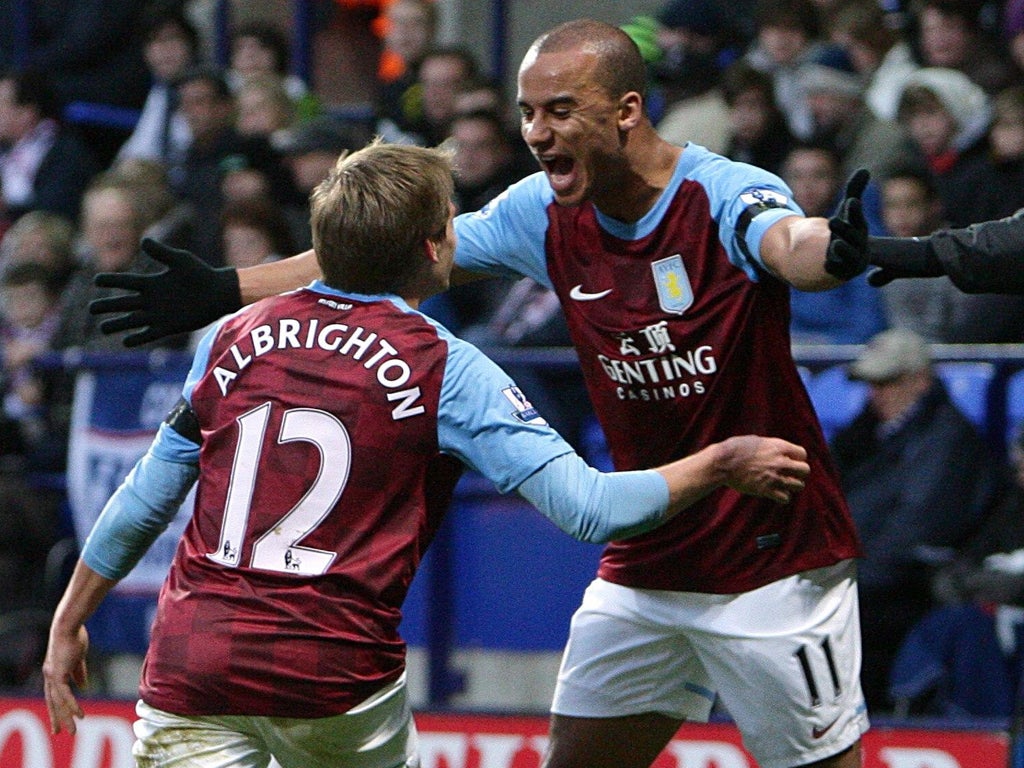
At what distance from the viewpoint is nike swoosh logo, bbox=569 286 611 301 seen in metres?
4.32

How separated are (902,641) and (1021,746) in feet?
2.52

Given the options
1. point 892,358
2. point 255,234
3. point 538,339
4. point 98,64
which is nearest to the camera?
point 892,358

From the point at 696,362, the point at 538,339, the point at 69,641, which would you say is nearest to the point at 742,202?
the point at 696,362

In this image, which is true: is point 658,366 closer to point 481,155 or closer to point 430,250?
point 430,250

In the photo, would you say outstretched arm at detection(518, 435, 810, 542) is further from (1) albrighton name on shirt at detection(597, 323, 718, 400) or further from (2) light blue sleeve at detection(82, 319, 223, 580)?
(2) light blue sleeve at detection(82, 319, 223, 580)

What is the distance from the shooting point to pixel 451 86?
28.8 feet

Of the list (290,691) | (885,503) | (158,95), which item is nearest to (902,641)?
(885,503)

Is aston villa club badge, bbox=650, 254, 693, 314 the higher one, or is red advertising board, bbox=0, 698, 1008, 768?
aston villa club badge, bbox=650, 254, 693, 314

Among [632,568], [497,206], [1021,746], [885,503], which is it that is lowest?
[1021,746]

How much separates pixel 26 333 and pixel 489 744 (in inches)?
128

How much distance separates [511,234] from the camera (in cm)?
454

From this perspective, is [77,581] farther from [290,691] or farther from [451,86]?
[451,86]

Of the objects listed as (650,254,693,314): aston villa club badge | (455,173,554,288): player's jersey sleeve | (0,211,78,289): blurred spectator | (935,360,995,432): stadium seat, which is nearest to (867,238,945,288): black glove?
(650,254,693,314): aston villa club badge

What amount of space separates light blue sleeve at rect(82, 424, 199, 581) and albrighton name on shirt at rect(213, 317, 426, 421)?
22cm
